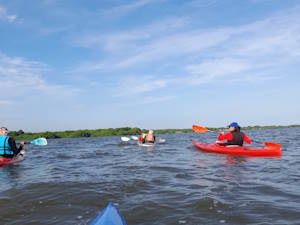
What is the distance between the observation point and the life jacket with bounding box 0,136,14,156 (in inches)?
407

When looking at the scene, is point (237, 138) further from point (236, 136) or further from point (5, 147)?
point (5, 147)

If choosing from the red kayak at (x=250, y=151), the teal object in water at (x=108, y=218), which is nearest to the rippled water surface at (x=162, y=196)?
the teal object in water at (x=108, y=218)

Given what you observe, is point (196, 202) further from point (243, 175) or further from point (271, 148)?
point (271, 148)

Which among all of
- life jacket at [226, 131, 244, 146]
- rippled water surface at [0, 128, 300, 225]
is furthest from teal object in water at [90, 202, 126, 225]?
life jacket at [226, 131, 244, 146]

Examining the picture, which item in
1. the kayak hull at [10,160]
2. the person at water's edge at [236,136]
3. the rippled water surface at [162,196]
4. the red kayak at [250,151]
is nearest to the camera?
the rippled water surface at [162,196]

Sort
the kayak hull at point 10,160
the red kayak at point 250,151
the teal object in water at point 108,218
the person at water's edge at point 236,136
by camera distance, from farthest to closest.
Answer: the person at water's edge at point 236,136 → the red kayak at point 250,151 → the kayak hull at point 10,160 → the teal object in water at point 108,218

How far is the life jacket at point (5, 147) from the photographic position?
10344 mm

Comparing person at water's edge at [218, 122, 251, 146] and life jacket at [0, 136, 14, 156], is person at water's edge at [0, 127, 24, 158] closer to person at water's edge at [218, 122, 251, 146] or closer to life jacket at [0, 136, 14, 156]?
life jacket at [0, 136, 14, 156]

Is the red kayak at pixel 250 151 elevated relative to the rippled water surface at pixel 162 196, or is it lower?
elevated

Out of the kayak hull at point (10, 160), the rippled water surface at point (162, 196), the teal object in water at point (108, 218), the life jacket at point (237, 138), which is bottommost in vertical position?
the rippled water surface at point (162, 196)

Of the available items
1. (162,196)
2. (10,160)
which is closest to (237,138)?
(162,196)

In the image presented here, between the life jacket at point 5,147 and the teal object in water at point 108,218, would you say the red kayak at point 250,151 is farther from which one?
the teal object in water at point 108,218

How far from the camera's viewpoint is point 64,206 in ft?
15.8

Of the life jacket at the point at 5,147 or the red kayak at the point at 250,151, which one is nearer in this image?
the life jacket at the point at 5,147
